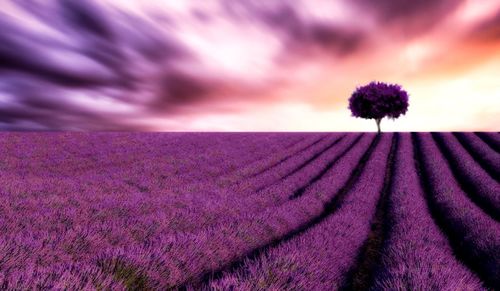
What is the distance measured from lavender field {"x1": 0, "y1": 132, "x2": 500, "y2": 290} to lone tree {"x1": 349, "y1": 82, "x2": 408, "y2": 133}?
91.3 feet

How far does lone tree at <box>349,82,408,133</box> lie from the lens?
39.9m

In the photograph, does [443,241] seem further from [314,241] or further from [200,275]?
[200,275]

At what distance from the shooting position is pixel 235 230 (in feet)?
16.7

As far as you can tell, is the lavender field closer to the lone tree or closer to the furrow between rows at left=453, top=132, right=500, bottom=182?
the furrow between rows at left=453, top=132, right=500, bottom=182

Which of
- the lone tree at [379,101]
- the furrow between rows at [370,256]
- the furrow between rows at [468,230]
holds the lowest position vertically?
the furrow between rows at [370,256]

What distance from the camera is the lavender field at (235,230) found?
10.8 feet

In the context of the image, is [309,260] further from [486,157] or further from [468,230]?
[486,157]

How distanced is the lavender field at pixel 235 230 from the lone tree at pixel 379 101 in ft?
91.3

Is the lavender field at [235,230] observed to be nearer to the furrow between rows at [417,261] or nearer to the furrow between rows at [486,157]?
the furrow between rows at [417,261]

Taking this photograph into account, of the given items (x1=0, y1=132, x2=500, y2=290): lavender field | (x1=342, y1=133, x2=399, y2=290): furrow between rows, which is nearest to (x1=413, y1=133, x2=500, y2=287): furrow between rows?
(x1=0, y1=132, x2=500, y2=290): lavender field

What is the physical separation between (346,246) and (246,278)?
7.72ft

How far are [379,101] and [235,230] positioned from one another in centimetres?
3759

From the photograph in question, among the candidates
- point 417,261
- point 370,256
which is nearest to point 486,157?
point 370,256

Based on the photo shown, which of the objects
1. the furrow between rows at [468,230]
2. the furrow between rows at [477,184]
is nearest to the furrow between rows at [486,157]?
the furrow between rows at [477,184]
